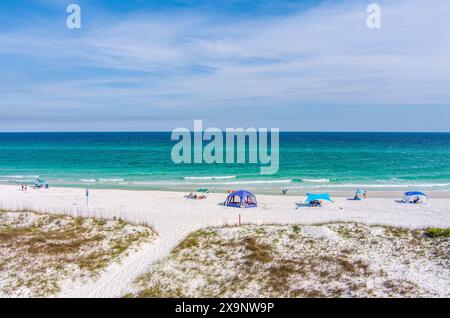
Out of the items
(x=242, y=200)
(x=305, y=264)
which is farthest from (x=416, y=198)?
(x=305, y=264)

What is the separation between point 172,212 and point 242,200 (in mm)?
6473

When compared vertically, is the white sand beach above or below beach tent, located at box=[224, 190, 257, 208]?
below

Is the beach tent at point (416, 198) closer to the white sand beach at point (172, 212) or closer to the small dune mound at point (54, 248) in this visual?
the white sand beach at point (172, 212)

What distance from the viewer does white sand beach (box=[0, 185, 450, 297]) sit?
1894cm

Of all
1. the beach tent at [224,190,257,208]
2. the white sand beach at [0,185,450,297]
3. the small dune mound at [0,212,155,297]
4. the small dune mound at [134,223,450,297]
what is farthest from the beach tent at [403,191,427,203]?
the small dune mound at [0,212,155,297]

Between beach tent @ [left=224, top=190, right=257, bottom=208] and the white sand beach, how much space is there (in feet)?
2.74

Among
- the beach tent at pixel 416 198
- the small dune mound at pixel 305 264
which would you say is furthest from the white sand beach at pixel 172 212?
the small dune mound at pixel 305 264

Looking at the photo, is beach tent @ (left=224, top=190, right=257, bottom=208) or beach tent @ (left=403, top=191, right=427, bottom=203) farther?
beach tent @ (left=403, top=191, right=427, bottom=203)

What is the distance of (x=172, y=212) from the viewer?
31.1 meters

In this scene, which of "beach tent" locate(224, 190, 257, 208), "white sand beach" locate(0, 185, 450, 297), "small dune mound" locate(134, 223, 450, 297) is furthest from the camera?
"beach tent" locate(224, 190, 257, 208)

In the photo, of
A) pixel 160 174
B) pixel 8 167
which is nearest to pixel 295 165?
pixel 160 174

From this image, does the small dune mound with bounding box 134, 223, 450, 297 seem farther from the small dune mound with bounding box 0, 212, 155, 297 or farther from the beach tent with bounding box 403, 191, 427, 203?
the beach tent with bounding box 403, 191, 427, 203
